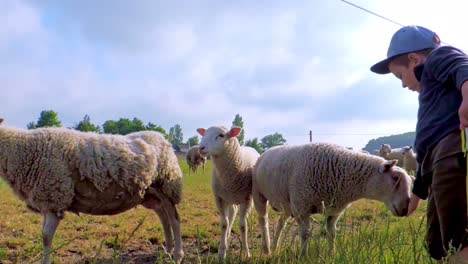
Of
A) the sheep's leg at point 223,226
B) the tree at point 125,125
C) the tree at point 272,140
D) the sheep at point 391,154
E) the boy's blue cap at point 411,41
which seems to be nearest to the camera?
the boy's blue cap at point 411,41

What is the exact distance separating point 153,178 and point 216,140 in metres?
1.49

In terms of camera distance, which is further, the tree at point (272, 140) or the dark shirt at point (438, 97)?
the tree at point (272, 140)

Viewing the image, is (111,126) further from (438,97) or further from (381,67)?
(438,97)

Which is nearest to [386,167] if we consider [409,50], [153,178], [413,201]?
[413,201]

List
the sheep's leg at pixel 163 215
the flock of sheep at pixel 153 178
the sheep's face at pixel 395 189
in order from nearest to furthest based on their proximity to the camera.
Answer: the flock of sheep at pixel 153 178, the sheep's face at pixel 395 189, the sheep's leg at pixel 163 215

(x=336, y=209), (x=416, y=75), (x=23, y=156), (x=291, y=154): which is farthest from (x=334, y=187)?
(x=23, y=156)

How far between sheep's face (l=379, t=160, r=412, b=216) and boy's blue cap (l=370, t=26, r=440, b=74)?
217 cm

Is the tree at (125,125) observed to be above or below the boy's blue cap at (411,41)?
above

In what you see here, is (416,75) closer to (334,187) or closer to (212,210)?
(334,187)

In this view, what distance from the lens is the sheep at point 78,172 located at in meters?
4.38

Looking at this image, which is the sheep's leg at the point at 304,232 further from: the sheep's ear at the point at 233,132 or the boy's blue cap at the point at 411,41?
the sheep's ear at the point at 233,132

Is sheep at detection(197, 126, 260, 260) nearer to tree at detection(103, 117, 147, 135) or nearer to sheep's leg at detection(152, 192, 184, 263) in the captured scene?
sheep's leg at detection(152, 192, 184, 263)

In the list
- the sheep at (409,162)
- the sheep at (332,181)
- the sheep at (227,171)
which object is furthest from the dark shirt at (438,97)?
the sheep at (409,162)

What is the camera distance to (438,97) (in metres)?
2.64
